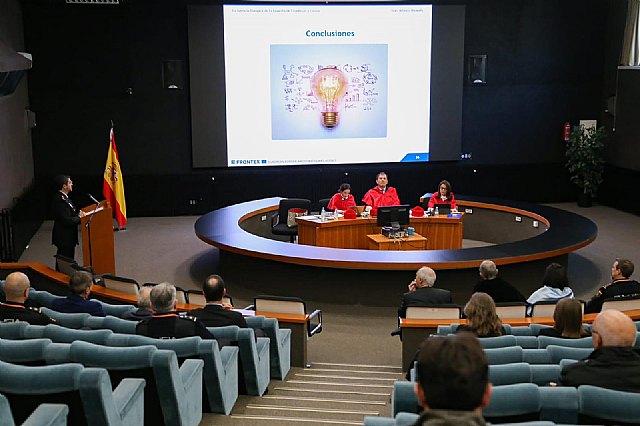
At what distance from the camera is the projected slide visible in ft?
47.4

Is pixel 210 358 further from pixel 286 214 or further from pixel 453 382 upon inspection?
pixel 286 214

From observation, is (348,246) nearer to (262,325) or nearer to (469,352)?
(262,325)

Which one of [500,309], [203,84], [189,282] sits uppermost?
[203,84]

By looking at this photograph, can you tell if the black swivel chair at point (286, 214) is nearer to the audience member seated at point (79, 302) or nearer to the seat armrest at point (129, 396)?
the audience member seated at point (79, 302)

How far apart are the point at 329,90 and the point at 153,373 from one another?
11.2 metres

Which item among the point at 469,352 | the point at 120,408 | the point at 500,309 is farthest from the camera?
the point at 500,309

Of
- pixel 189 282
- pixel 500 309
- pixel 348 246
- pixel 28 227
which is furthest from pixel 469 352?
pixel 28 227

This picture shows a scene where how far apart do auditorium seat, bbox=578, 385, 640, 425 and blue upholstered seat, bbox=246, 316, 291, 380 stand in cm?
292

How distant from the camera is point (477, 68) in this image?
1540cm

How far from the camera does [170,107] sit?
14703 mm

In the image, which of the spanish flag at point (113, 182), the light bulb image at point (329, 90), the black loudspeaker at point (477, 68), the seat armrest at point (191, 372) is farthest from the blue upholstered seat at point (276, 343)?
the black loudspeaker at point (477, 68)

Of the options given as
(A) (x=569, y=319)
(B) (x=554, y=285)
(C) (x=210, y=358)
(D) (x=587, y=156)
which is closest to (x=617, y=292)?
(B) (x=554, y=285)

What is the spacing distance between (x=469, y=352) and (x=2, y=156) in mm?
10852

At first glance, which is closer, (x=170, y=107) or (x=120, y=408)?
(x=120, y=408)
